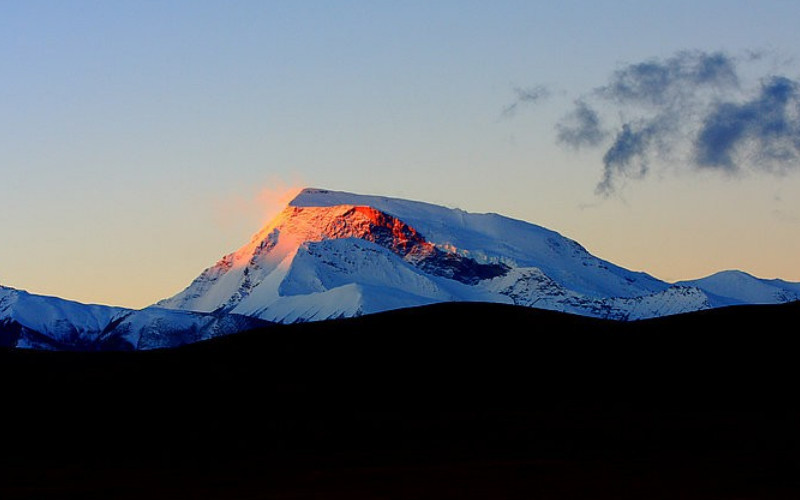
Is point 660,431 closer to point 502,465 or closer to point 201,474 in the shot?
point 502,465

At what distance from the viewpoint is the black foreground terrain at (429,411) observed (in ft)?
117

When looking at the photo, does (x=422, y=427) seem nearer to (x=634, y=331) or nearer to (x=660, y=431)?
(x=660, y=431)

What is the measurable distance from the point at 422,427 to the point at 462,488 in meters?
14.8

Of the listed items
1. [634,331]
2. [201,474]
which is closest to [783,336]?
[634,331]

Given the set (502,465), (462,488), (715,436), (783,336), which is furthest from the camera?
(783,336)

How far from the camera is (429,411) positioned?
173 ft

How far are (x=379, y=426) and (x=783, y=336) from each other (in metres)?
20.5

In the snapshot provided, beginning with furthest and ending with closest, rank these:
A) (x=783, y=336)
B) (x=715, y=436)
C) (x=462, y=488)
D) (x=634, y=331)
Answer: (x=634, y=331) → (x=783, y=336) → (x=715, y=436) → (x=462, y=488)

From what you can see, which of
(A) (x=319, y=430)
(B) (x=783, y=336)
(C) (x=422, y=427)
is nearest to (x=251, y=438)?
(A) (x=319, y=430)

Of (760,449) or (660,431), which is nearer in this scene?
(760,449)

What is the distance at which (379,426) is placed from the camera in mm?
48938

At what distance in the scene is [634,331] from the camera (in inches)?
2655

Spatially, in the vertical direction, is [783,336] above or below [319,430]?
above

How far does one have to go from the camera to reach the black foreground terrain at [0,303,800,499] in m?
35.6
